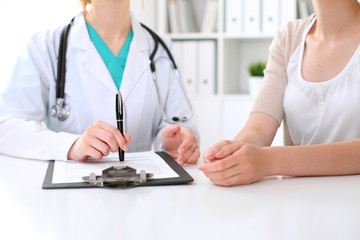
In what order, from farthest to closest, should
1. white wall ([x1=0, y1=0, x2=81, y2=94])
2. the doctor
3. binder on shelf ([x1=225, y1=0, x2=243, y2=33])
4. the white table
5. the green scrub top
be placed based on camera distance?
binder on shelf ([x1=225, y1=0, x2=243, y2=33])
white wall ([x1=0, y1=0, x2=81, y2=94])
the green scrub top
the doctor
the white table

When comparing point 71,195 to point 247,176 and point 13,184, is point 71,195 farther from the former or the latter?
point 247,176

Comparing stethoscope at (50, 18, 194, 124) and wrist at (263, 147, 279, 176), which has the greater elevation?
stethoscope at (50, 18, 194, 124)

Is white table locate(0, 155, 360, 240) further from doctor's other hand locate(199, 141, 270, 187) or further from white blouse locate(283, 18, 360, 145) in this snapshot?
white blouse locate(283, 18, 360, 145)

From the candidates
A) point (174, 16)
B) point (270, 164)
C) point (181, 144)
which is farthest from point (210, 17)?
point (270, 164)

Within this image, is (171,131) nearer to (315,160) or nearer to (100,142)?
(100,142)

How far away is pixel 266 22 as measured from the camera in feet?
10.5

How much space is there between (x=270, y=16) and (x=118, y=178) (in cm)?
256

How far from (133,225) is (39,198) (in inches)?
9.6

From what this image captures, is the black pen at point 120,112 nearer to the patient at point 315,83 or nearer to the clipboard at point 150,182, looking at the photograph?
the clipboard at point 150,182

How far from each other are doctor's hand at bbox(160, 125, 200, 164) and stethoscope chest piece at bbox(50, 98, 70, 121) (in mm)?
373

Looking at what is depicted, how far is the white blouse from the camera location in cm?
125

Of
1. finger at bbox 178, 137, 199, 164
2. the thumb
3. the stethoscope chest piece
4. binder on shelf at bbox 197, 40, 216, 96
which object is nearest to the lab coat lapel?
the stethoscope chest piece

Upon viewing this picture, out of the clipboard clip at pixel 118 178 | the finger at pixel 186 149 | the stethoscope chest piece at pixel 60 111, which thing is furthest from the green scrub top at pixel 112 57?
the clipboard clip at pixel 118 178

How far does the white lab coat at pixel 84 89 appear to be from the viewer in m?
1.42
